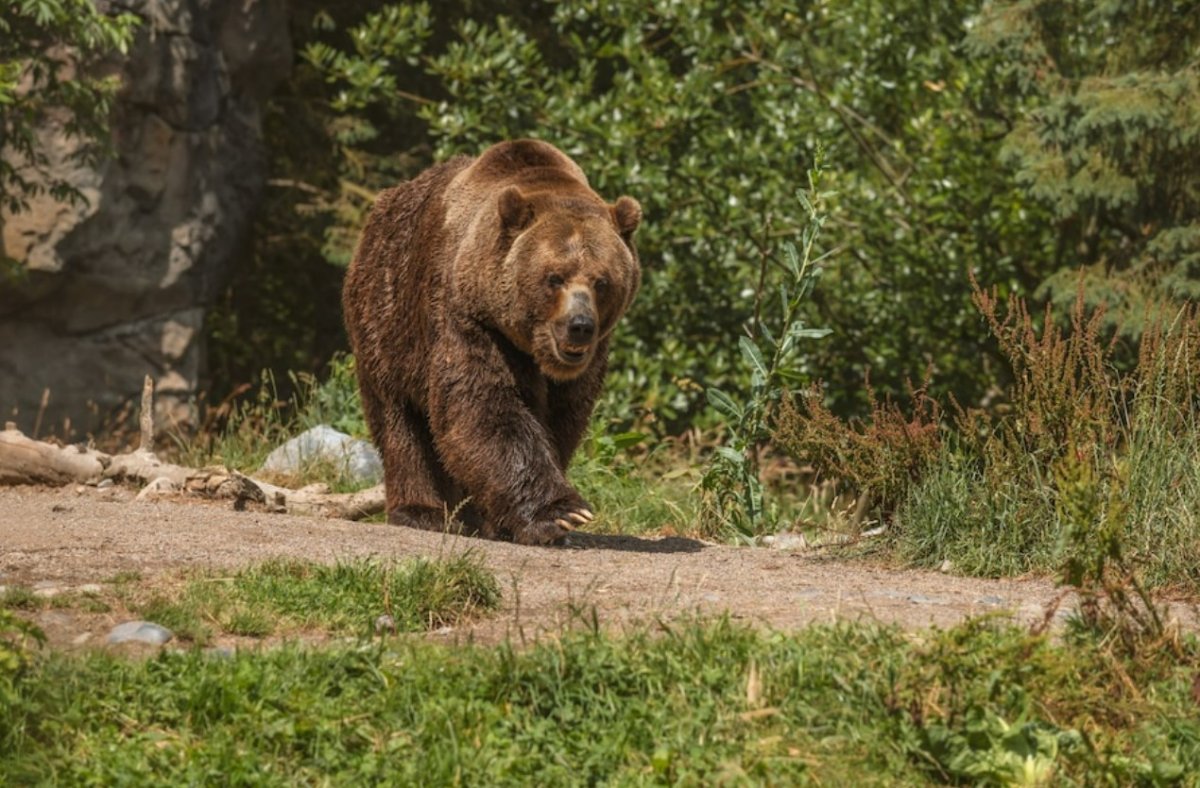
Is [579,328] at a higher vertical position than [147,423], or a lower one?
higher

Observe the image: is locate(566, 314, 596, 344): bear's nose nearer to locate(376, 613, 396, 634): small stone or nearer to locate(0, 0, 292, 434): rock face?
locate(376, 613, 396, 634): small stone

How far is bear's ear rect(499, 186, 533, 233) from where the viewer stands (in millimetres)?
7879

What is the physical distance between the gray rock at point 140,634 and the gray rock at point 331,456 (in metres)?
4.57

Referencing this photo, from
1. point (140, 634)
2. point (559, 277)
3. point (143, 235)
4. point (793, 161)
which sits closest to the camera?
point (140, 634)

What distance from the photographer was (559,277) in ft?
25.6

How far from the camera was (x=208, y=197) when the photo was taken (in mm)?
16562

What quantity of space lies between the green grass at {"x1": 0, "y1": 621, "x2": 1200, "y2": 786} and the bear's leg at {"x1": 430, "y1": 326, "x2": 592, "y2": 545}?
2527 mm

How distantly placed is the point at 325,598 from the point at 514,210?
2.64 meters

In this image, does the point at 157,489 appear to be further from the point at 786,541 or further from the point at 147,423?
the point at 786,541

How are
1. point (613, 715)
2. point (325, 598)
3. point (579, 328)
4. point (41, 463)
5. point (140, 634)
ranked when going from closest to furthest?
point (613, 715) → point (140, 634) → point (325, 598) → point (579, 328) → point (41, 463)

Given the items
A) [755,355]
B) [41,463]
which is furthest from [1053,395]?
[41,463]

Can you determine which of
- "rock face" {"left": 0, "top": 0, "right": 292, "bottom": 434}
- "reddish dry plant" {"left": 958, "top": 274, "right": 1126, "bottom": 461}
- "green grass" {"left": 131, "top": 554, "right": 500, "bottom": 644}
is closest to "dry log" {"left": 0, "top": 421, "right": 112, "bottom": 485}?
"green grass" {"left": 131, "top": 554, "right": 500, "bottom": 644}

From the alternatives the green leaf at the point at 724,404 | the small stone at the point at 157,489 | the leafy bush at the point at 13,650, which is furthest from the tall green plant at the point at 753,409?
the leafy bush at the point at 13,650

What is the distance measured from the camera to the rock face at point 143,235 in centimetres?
1533
